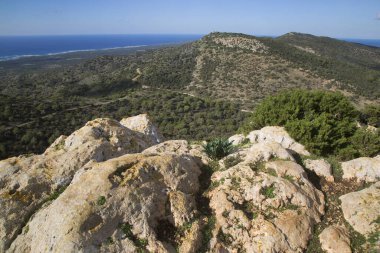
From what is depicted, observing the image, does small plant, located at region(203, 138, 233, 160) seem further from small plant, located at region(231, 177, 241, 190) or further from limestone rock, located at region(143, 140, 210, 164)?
small plant, located at region(231, 177, 241, 190)

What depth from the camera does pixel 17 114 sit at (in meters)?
39.2

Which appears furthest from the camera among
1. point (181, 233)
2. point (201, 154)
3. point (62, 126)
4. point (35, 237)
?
point (62, 126)

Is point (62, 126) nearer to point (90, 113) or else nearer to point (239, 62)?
point (90, 113)

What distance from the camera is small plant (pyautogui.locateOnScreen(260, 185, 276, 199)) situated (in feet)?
29.8

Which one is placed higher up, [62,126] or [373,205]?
[373,205]

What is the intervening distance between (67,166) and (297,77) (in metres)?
74.8

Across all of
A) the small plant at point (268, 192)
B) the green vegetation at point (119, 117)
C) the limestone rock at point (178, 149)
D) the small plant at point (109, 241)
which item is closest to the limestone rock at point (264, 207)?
the small plant at point (268, 192)

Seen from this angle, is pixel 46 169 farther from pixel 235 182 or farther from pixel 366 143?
pixel 366 143

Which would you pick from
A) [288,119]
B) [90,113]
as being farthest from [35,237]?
[90,113]

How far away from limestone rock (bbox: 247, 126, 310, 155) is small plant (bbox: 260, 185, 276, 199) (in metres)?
4.78

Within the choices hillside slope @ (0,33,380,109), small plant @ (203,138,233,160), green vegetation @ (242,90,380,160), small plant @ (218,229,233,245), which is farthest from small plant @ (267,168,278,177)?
hillside slope @ (0,33,380,109)

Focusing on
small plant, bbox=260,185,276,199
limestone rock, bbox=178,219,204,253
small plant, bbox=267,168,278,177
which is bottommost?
limestone rock, bbox=178,219,204,253

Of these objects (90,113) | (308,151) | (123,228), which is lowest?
(90,113)

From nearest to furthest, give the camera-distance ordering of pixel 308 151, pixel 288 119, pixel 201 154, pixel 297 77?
1. pixel 201 154
2. pixel 308 151
3. pixel 288 119
4. pixel 297 77
